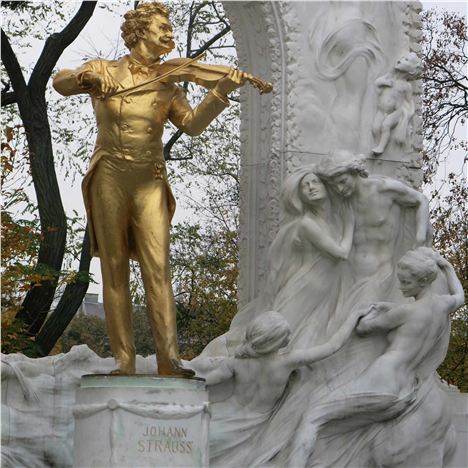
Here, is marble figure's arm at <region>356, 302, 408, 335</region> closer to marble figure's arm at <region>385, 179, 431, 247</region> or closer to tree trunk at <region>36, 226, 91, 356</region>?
marble figure's arm at <region>385, 179, 431, 247</region>

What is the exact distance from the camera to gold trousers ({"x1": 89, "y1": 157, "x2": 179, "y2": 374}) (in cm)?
1138

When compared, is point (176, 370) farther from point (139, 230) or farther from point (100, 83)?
point (100, 83)

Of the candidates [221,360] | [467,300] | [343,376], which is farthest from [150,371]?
[467,300]

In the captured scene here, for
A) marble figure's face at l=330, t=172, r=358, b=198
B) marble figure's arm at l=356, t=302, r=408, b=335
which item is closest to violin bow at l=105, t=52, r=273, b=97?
marble figure's face at l=330, t=172, r=358, b=198

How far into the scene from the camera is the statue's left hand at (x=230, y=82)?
11414 millimetres

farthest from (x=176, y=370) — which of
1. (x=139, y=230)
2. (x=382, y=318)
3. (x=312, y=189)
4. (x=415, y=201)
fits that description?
(x=415, y=201)

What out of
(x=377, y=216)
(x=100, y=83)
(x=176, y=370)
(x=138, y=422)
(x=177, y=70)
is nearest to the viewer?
(x=138, y=422)

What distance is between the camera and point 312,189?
1265 centimetres

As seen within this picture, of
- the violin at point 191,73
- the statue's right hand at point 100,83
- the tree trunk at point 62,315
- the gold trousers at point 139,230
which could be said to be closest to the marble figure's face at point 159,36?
the violin at point 191,73

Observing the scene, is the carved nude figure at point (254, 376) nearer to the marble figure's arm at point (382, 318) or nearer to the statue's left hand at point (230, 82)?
the marble figure's arm at point (382, 318)

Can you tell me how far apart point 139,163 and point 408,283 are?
2146 mm

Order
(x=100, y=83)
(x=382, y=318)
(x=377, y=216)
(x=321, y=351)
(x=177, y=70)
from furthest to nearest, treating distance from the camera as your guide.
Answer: (x=377, y=216) < (x=382, y=318) < (x=321, y=351) < (x=177, y=70) < (x=100, y=83)

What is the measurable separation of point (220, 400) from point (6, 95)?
26.2ft

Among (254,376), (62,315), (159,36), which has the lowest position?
(254,376)
